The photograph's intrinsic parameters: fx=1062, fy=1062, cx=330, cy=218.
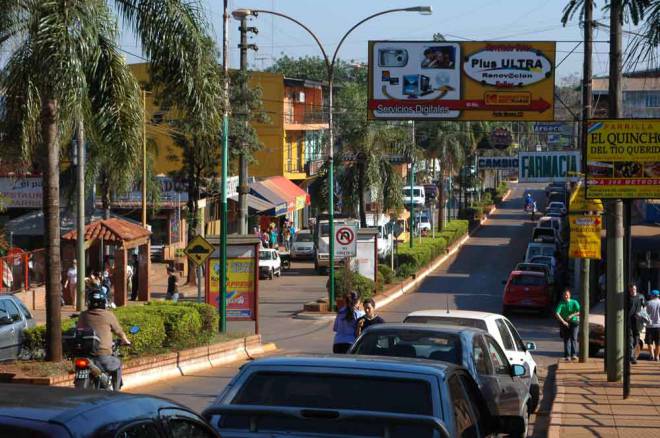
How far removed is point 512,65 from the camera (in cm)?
2539

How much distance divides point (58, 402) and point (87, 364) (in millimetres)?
7882

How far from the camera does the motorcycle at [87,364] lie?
12.0 metres

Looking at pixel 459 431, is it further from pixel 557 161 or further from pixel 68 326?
pixel 557 161

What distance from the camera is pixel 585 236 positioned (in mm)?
21328

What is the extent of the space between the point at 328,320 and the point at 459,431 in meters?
27.8

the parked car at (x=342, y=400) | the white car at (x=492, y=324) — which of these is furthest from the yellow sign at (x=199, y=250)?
the parked car at (x=342, y=400)

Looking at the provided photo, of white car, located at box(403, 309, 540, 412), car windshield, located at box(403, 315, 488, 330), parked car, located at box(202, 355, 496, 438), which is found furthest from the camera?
white car, located at box(403, 309, 540, 412)

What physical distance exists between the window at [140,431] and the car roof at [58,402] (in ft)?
0.25

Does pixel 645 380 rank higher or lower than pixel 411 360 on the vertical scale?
lower

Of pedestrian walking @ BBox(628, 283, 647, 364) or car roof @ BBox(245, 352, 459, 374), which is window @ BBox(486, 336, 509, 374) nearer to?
car roof @ BBox(245, 352, 459, 374)

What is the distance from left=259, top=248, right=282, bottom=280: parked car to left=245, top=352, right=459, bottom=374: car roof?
4040 centimetres

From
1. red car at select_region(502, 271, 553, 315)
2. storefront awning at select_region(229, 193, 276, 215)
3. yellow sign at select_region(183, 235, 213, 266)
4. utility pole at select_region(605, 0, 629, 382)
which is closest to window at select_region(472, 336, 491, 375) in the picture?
utility pole at select_region(605, 0, 629, 382)

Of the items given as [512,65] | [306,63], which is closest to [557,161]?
[512,65]

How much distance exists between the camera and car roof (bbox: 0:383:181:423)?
4125 mm
